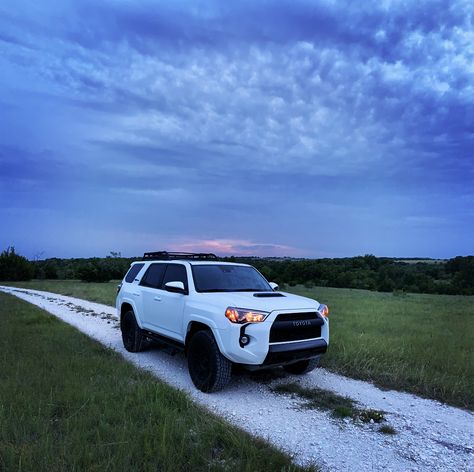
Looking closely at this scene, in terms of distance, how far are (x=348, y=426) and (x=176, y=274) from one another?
4.06 m

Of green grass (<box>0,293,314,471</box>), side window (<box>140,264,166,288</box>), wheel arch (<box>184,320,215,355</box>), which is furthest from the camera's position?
side window (<box>140,264,166,288</box>)

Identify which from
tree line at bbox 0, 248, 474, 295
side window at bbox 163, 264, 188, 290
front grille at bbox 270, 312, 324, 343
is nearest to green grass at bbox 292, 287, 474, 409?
front grille at bbox 270, 312, 324, 343

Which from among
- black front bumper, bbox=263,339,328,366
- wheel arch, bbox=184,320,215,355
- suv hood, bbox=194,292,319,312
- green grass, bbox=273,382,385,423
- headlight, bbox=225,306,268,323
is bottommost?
green grass, bbox=273,382,385,423

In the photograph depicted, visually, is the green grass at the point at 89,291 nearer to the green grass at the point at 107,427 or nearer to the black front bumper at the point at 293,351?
the green grass at the point at 107,427

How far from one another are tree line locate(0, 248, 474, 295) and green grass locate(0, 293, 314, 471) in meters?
37.7

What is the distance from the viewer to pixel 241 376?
714 centimetres

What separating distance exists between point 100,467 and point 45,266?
269ft

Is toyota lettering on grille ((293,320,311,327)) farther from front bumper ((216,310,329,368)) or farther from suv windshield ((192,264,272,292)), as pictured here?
suv windshield ((192,264,272,292))

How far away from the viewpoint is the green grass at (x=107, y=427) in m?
3.67

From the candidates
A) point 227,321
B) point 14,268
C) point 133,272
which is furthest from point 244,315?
point 14,268

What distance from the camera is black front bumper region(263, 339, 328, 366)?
5898 millimetres

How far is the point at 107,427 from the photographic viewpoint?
4.27 metres

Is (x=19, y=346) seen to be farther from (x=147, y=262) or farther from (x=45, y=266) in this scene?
(x=45, y=266)

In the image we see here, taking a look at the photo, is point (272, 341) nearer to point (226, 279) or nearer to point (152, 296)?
point (226, 279)
